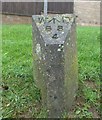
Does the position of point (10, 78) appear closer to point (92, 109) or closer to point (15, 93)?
point (15, 93)

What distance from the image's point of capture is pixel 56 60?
3920mm

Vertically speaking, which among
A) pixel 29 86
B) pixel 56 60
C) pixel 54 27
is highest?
pixel 54 27

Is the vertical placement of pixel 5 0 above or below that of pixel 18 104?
above

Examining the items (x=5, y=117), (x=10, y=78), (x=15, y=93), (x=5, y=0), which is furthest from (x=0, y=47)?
(x=5, y=0)

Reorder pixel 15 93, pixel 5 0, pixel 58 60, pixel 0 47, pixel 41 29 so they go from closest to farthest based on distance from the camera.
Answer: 1. pixel 58 60
2. pixel 41 29
3. pixel 15 93
4. pixel 0 47
5. pixel 5 0

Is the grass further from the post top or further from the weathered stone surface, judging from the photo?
the post top

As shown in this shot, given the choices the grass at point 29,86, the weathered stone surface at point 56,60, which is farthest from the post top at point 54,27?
the grass at point 29,86

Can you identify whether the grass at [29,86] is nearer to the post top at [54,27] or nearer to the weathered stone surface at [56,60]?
the weathered stone surface at [56,60]

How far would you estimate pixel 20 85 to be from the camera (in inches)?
188

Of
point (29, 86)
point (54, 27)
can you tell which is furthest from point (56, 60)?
point (29, 86)

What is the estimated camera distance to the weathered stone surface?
393 centimetres

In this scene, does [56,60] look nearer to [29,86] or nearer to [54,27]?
[54,27]

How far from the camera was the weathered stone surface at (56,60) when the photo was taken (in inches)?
155

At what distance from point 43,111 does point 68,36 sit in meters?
0.89
